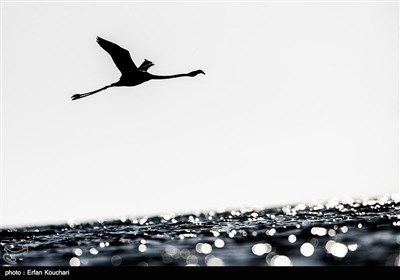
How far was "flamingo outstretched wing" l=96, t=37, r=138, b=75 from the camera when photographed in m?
10.4

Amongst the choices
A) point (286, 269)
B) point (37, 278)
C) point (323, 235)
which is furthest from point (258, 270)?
point (323, 235)

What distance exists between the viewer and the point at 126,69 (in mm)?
11125

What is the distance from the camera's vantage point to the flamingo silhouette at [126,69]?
10.4m

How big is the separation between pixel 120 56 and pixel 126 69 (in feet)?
1.52

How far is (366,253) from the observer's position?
39.0 ft

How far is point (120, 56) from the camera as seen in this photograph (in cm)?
1071

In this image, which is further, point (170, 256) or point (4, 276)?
point (170, 256)

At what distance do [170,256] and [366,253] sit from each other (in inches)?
173

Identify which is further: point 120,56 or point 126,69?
point 126,69

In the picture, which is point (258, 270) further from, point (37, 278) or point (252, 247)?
point (252, 247)

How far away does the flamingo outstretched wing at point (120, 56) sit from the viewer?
1035cm

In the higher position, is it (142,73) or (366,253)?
(142,73)

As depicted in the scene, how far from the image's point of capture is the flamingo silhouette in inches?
410

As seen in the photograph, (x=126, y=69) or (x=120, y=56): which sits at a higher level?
(x=120, y=56)
